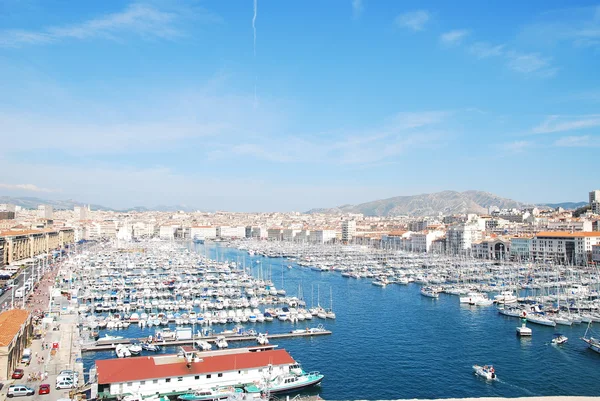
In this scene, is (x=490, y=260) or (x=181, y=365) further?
(x=490, y=260)

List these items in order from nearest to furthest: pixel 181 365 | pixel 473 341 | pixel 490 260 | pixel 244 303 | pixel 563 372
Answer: pixel 181 365, pixel 563 372, pixel 473 341, pixel 244 303, pixel 490 260

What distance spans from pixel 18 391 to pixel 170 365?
10.6 ft

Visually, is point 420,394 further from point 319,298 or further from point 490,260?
point 490,260

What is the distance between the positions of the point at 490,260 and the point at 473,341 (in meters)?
31.1

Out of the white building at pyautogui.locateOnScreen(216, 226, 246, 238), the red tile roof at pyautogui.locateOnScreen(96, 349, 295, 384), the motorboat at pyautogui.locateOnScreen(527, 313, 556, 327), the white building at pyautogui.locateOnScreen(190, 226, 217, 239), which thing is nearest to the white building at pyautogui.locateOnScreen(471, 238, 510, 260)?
the motorboat at pyautogui.locateOnScreen(527, 313, 556, 327)

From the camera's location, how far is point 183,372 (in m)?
12.2

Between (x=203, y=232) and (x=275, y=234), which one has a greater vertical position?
(x=203, y=232)

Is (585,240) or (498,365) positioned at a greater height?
(585,240)

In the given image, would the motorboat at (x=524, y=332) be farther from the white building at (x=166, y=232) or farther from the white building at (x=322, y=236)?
the white building at (x=166, y=232)

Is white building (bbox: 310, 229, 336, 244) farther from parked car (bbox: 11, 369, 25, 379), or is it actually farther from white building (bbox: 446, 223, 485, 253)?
parked car (bbox: 11, 369, 25, 379)

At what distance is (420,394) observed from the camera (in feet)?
43.4

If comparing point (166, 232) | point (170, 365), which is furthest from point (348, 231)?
point (170, 365)

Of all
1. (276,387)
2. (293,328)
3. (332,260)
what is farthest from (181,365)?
(332,260)

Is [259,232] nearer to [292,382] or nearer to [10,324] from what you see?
[10,324]
